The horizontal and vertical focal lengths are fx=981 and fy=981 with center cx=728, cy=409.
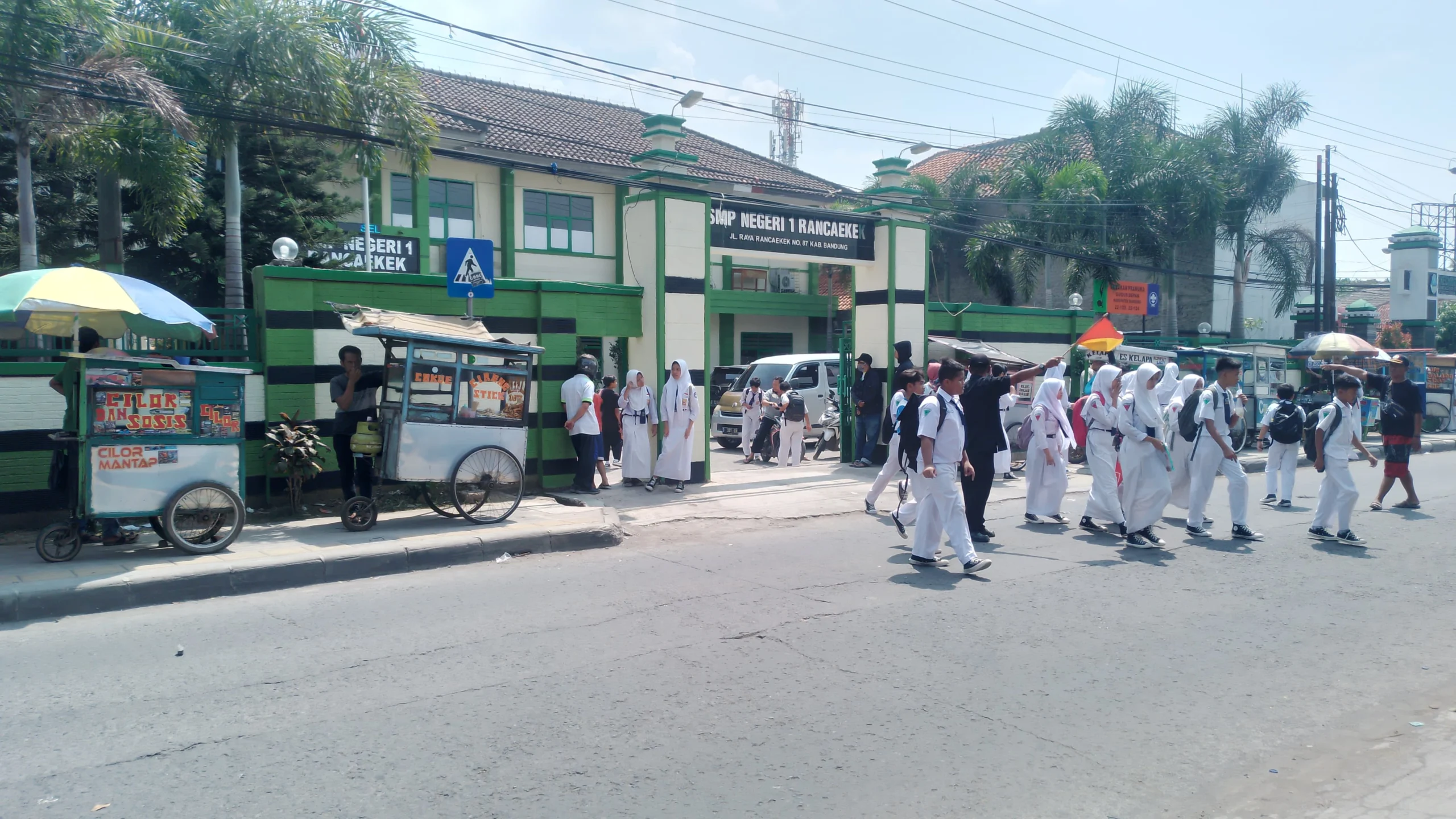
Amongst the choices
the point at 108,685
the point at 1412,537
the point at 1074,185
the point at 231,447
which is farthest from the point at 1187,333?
the point at 108,685

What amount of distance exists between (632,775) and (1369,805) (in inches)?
117

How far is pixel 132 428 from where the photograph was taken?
305 inches

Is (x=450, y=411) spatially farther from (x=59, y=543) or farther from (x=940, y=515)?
(x=940, y=515)

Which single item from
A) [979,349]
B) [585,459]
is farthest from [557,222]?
[585,459]

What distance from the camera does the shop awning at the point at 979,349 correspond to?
1617 centimetres

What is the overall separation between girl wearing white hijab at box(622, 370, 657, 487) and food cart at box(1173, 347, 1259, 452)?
11.5 m

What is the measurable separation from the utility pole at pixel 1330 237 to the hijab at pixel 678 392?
73.0 ft

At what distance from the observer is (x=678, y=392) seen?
1230 cm

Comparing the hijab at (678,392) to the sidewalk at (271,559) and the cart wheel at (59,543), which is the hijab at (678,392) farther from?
the cart wheel at (59,543)

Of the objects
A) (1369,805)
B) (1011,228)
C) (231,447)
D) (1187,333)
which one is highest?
(1011,228)

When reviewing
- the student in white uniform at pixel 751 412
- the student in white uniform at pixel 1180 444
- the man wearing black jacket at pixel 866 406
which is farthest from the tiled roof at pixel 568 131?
the student in white uniform at pixel 1180 444

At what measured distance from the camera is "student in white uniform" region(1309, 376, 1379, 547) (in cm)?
950

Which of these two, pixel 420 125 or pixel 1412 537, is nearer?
pixel 1412 537

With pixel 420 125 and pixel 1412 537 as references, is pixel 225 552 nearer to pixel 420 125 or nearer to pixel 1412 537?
pixel 420 125
